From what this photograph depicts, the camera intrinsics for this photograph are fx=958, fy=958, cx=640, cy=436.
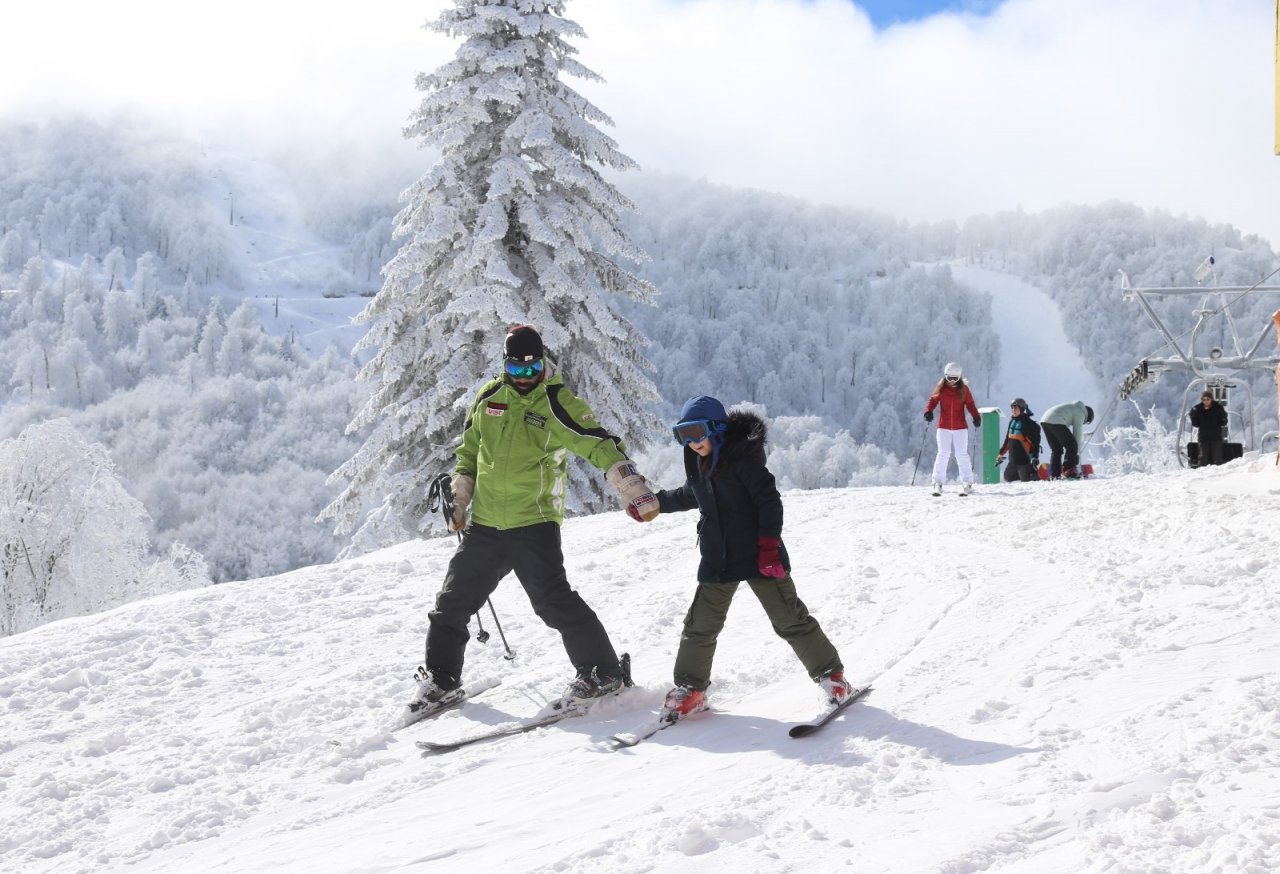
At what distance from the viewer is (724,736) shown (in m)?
4.41

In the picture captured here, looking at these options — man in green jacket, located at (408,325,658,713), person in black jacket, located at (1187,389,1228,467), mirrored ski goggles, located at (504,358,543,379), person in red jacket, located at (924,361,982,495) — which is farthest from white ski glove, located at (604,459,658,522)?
person in black jacket, located at (1187,389,1228,467)

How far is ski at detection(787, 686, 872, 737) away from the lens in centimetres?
423

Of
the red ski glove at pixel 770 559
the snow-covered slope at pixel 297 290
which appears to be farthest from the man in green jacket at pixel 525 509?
the snow-covered slope at pixel 297 290

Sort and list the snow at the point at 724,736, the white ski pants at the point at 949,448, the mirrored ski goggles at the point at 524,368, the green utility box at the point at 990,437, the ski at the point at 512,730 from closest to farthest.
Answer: the snow at the point at 724,736 < the ski at the point at 512,730 < the mirrored ski goggles at the point at 524,368 < the white ski pants at the point at 949,448 < the green utility box at the point at 990,437

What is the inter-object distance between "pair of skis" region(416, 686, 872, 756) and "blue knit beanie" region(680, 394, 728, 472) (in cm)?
124

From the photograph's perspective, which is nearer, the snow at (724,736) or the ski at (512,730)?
the snow at (724,736)

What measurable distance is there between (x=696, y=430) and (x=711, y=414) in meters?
0.10

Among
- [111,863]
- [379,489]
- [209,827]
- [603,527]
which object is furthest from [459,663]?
[379,489]

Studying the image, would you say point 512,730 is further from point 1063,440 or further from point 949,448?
point 1063,440

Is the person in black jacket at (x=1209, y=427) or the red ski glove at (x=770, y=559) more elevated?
the red ski glove at (x=770, y=559)

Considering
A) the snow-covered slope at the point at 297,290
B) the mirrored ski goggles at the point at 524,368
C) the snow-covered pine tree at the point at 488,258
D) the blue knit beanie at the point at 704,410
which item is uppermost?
the snow-covered slope at the point at 297,290

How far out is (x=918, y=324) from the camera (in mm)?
171000

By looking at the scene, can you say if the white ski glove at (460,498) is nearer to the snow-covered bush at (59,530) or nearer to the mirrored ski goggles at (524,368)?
the mirrored ski goggles at (524,368)

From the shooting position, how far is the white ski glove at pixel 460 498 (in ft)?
16.4
